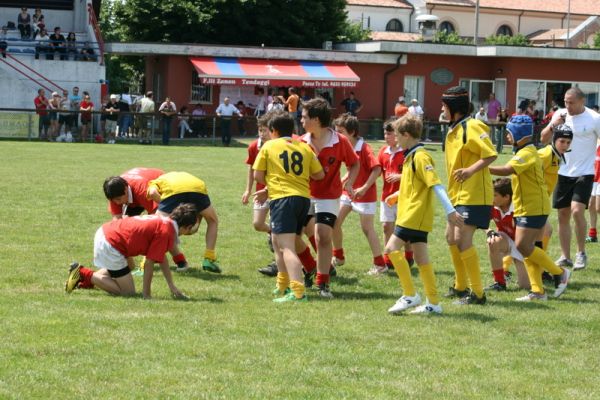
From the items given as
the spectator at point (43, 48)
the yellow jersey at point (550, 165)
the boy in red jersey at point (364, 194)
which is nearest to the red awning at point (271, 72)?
the spectator at point (43, 48)

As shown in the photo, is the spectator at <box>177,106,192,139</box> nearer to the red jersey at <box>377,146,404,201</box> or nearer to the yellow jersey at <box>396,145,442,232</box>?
the red jersey at <box>377,146,404,201</box>

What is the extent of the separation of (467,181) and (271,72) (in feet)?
110

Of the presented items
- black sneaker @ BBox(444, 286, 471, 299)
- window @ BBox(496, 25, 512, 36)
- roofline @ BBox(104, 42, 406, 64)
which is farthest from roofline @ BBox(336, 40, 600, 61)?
window @ BBox(496, 25, 512, 36)

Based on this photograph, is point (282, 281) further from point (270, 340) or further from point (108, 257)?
point (270, 340)

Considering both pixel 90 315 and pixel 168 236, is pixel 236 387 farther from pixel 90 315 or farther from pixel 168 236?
pixel 168 236

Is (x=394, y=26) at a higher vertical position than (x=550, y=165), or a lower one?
higher

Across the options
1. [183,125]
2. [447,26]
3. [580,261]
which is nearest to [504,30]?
[447,26]

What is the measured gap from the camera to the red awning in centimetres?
4056

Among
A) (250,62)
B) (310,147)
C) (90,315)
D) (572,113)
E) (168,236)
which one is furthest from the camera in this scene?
(250,62)

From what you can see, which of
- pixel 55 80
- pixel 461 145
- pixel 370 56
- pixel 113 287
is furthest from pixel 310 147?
pixel 370 56

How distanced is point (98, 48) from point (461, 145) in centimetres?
3400

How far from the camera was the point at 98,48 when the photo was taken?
4100cm

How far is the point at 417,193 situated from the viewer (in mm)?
8508

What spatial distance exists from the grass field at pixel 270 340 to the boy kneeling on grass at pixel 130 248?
0.17m
